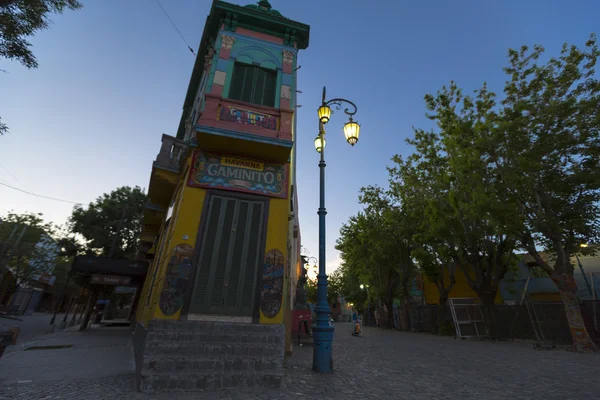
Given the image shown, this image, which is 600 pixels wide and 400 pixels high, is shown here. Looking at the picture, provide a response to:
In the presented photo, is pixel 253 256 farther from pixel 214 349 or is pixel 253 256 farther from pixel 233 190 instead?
pixel 214 349

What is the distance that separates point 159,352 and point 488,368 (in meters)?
8.59

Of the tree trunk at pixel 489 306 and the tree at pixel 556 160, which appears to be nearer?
the tree at pixel 556 160

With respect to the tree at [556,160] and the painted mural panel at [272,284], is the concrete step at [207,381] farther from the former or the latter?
the tree at [556,160]

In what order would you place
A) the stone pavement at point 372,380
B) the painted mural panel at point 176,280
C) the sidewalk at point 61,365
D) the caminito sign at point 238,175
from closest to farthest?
the stone pavement at point 372,380 → the sidewalk at point 61,365 → the painted mural panel at point 176,280 → the caminito sign at point 238,175

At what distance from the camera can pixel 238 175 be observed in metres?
7.94

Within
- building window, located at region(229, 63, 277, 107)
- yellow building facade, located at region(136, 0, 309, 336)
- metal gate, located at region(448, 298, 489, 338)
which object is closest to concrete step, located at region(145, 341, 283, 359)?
yellow building facade, located at region(136, 0, 309, 336)

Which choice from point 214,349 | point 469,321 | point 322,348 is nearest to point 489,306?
point 469,321

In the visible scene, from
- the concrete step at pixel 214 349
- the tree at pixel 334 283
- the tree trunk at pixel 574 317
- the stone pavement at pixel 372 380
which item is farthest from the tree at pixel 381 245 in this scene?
the tree at pixel 334 283

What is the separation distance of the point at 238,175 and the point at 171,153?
327 centimetres

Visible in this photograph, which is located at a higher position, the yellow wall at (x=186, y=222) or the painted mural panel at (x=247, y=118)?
the painted mural panel at (x=247, y=118)

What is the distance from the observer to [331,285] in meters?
60.4

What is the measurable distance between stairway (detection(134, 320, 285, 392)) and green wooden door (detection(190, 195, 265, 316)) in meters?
0.50

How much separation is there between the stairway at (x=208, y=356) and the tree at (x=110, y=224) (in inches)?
986

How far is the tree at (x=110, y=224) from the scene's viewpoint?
27.3m
